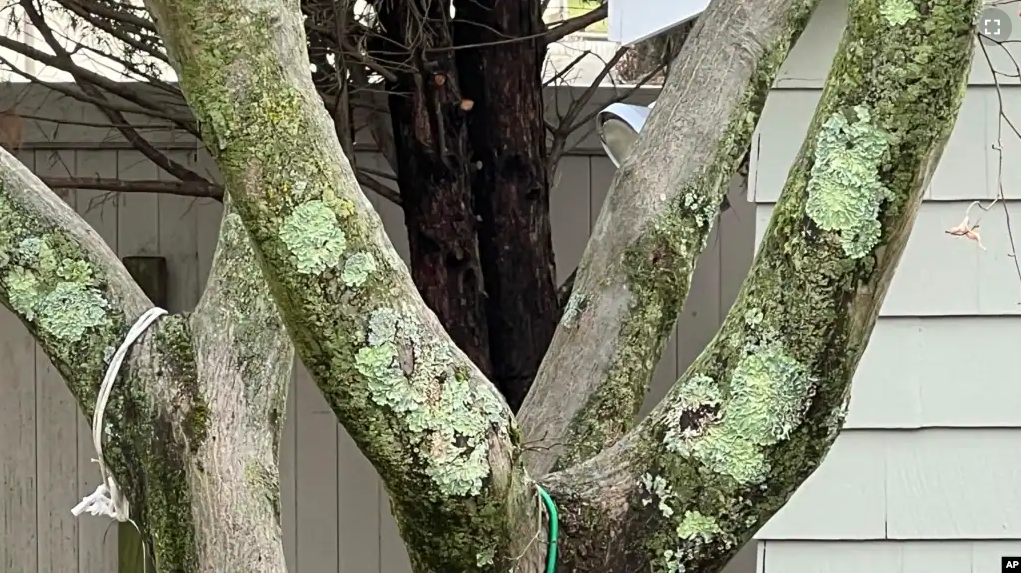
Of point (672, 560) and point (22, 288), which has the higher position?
point (22, 288)

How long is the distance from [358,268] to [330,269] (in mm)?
26

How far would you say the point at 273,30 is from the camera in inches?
37.2

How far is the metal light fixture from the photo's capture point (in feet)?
6.37

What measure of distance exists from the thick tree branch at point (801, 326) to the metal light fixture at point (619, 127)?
954 mm

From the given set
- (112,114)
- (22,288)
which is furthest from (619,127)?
(112,114)

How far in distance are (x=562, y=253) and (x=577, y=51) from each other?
121 centimetres

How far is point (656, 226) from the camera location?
155cm

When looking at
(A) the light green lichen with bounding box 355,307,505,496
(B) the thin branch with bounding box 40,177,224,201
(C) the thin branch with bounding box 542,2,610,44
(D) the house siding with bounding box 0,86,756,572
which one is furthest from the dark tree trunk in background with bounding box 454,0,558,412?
(A) the light green lichen with bounding box 355,307,505,496

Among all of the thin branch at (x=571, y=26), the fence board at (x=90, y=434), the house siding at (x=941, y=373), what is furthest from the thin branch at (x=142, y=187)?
the house siding at (x=941, y=373)

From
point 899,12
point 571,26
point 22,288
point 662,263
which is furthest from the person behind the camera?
point 571,26

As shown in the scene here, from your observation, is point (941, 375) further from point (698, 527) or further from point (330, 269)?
point (330, 269)

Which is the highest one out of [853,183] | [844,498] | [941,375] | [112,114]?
[112,114]

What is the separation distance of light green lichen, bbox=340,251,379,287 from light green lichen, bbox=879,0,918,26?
1.63ft

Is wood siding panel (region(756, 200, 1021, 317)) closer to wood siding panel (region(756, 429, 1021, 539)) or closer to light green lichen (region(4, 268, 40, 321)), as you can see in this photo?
wood siding panel (region(756, 429, 1021, 539))
